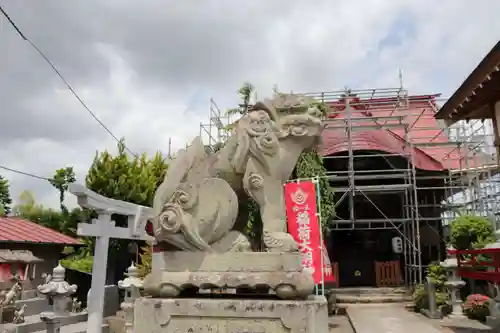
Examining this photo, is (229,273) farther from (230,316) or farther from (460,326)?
(460,326)

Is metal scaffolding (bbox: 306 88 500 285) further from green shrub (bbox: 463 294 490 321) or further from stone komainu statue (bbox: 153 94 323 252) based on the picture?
stone komainu statue (bbox: 153 94 323 252)

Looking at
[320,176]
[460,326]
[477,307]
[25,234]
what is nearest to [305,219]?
[320,176]

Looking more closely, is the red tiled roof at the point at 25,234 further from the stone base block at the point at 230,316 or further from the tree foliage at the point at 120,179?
the stone base block at the point at 230,316

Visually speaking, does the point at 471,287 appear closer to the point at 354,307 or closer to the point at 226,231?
the point at 354,307

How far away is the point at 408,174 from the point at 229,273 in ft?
39.2

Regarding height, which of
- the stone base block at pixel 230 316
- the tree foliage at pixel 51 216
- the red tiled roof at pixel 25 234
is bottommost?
the stone base block at pixel 230 316

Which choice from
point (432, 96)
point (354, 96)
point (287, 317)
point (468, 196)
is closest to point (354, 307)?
point (468, 196)

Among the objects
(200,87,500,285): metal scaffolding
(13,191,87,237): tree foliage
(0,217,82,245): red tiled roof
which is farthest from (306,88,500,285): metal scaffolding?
(13,191,87,237): tree foliage

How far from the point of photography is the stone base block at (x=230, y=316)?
3.23 metres

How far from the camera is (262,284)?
3.37 meters

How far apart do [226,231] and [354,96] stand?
13.5 m

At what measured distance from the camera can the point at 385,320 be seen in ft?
35.8

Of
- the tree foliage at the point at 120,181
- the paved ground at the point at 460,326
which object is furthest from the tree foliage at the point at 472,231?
the tree foliage at the point at 120,181

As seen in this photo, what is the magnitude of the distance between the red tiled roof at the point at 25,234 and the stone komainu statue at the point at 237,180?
30.5ft
